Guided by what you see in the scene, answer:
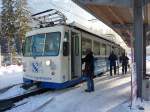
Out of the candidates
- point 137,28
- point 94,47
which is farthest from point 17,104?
point 94,47

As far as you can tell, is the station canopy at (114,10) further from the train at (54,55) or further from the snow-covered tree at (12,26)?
the snow-covered tree at (12,26)

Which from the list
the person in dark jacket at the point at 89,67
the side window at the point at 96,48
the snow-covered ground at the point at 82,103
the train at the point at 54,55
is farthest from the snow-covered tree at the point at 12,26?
the snow-covered ground at the point at 82,103

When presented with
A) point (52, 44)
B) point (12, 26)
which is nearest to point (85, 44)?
point (52, 44)

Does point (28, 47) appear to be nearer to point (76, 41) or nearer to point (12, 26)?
point (76, 41)

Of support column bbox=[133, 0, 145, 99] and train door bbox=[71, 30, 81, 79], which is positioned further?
train door bbox=[71, 30, 81, 79]

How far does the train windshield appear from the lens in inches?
602

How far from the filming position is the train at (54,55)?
49.6 ft

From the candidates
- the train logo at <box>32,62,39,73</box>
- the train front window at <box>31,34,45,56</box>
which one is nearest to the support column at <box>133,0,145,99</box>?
the train front window at <box>31,34,45,56</box>

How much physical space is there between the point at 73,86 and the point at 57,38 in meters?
3.21

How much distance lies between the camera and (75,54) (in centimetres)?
1666

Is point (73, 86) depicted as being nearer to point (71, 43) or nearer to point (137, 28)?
point (71, 43)

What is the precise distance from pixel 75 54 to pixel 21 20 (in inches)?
1433

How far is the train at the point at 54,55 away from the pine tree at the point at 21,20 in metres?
34.0

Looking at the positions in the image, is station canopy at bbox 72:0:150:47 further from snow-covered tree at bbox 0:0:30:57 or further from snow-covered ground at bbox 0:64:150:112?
snow-covered tree at bbox 0:0:30:57
